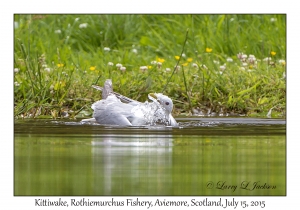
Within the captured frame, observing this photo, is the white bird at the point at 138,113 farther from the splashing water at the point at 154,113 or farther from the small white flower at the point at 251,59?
the small white flower at the point at 251,59

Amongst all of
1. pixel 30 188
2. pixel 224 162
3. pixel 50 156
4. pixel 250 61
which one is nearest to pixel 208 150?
pixel 224 162

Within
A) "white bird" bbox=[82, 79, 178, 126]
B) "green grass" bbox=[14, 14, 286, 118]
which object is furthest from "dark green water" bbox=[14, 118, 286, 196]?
"green grass" bbox=[14, 14, 286, 118]

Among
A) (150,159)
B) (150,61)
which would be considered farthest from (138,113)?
(150,61)

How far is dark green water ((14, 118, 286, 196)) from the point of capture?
655 centimetres

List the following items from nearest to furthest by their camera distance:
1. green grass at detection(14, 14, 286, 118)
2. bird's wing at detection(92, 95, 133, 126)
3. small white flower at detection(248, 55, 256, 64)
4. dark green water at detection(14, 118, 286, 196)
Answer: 1. dark green water at detection(14, 118, 286, 196)
2. bird's wing at detection(92, 95, 133, 126)
3. green grass at detection(14, 14, 286, 118)
4. small white flower at detection(248, 55, 256, 64)

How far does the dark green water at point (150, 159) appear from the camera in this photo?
655cm

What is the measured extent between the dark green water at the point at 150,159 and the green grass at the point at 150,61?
1.40m

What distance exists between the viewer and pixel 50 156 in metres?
7.71

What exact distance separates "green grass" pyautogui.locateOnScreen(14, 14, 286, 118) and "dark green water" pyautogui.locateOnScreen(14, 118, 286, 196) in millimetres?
1405

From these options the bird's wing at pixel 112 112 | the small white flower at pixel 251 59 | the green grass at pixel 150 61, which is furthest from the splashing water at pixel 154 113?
the small white flower at pixel 251 59

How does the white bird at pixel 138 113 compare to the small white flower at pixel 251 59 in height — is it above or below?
below

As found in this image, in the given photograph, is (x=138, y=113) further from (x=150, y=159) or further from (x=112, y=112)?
(x=150, y=159)

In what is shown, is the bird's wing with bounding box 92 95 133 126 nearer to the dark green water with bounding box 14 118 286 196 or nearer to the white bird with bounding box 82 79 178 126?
the white bird with bounding box 82 79 178 126
